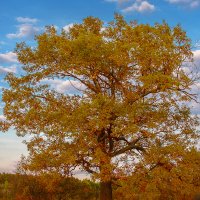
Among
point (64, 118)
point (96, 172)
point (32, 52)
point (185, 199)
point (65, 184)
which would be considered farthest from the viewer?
point (65, 184)

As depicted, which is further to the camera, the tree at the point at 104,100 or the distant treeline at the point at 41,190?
the distant treeline at the point at 41,190

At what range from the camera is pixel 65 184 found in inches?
1435

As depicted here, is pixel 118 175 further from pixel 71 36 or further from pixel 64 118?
pixel 71 36

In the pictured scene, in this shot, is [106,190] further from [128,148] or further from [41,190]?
[41,190]

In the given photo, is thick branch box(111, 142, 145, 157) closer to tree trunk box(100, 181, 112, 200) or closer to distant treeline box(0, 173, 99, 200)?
tree trunk box(100, 181, 112, 200)

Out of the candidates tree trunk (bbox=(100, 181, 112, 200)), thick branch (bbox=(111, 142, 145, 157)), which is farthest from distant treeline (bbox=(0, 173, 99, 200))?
thick branch (bbox=(111, 142, 145, 157))

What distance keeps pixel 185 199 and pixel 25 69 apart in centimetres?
1618

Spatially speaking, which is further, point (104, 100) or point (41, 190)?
point (41, 190)

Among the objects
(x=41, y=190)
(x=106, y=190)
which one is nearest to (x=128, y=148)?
(x=106, y=190)

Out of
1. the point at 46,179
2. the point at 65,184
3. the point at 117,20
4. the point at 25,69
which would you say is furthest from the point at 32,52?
the point at 65,184

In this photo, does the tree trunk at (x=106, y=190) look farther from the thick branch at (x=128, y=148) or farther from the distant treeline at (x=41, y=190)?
the distant treeline at (x=41, y=190)

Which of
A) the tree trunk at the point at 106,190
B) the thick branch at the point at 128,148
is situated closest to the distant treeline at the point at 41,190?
the tree trunk at the point at 106,190

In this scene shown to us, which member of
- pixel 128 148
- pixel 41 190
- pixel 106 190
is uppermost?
pixel 128 148

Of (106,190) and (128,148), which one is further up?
(128,148)
